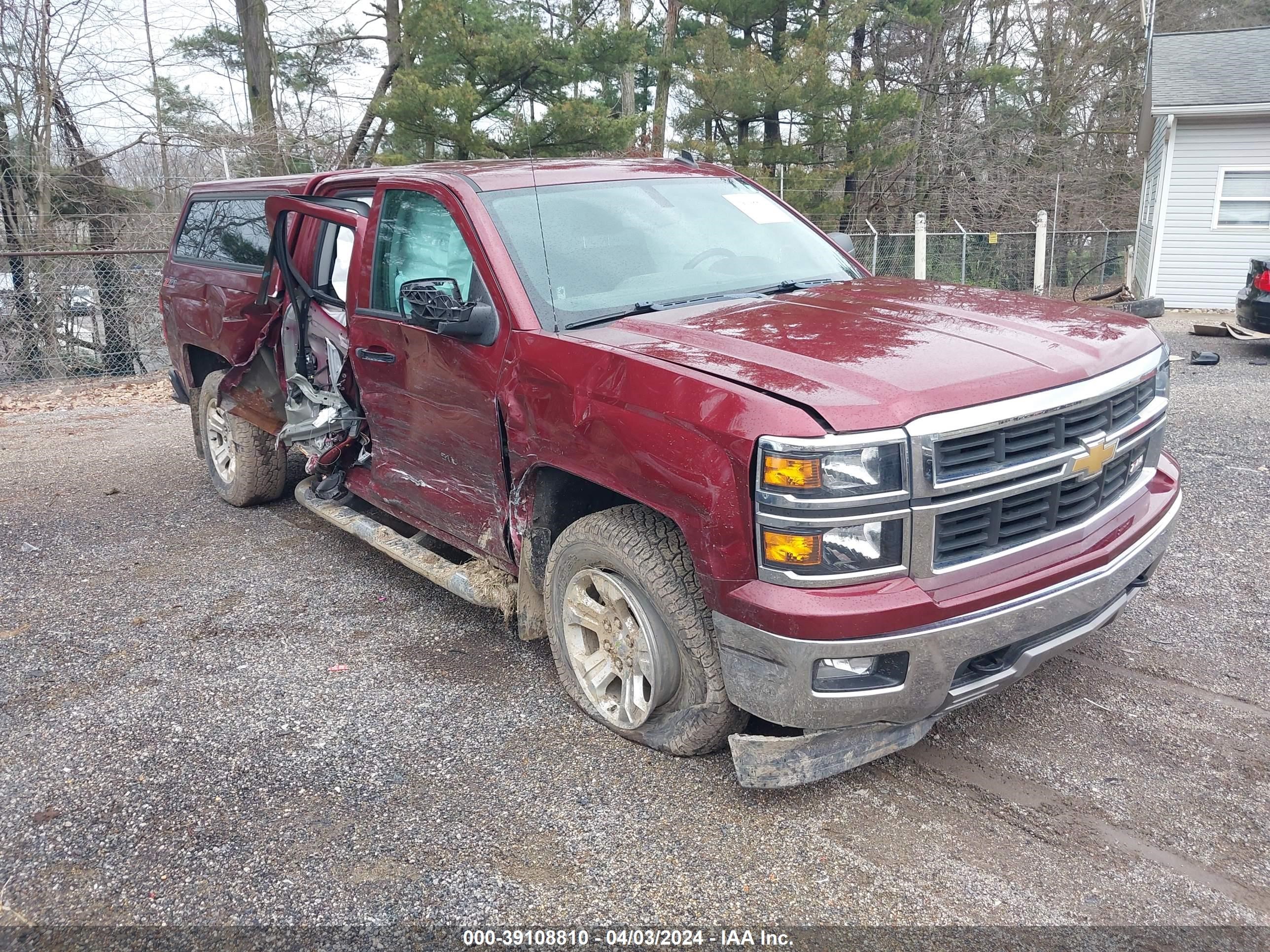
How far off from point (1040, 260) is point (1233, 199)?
308cm

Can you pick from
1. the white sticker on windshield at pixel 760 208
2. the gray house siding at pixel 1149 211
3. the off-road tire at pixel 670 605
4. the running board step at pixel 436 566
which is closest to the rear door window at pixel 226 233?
the running board step at pixel 436 566

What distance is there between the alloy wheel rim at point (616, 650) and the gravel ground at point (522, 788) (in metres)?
0.18

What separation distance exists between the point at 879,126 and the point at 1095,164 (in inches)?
341

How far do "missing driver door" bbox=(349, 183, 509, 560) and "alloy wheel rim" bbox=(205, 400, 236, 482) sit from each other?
2104 mm

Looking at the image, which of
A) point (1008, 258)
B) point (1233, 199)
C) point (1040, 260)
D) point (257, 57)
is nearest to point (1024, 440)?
point (1233, 199)

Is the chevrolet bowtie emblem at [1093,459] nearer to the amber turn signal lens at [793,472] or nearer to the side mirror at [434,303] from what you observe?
the amber turn signal lens at [793,472]

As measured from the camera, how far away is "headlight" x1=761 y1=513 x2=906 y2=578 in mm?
2559

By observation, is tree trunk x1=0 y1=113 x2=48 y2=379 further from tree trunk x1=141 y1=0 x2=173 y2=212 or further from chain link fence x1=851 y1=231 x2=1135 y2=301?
chain link fence x1=851 y1=231 x2=1135 y2=301

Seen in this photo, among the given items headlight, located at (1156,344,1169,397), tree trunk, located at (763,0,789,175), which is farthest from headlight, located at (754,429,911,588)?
tree trunk, located at (763,0,789,175)

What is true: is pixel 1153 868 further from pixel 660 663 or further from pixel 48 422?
pixel 48 422

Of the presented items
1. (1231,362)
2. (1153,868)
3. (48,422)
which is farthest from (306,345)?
(1231,362)

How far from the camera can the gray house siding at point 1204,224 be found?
1550cm

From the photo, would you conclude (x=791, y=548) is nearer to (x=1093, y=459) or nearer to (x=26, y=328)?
(x=1093, y=459)

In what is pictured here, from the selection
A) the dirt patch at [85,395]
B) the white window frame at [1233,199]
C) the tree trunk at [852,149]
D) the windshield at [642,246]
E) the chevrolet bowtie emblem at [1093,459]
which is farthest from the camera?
the tree trunk at [852,149]
